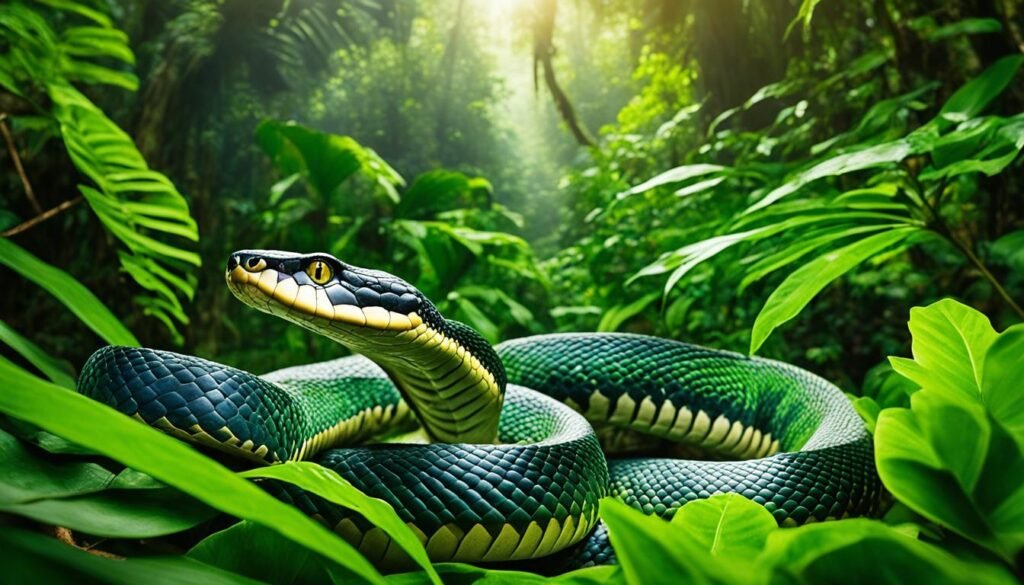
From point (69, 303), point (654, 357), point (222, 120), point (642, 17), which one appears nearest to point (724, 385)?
point (654, 357)

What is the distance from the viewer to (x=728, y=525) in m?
0.67

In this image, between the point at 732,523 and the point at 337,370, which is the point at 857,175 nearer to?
the point at 337,370

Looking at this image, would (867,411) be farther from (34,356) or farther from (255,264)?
(34,356)

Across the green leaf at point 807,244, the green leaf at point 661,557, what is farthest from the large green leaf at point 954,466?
the green leaf at point 807,244

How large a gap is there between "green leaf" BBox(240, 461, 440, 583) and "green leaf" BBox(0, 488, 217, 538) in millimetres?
106

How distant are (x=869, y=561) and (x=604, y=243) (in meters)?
4.10

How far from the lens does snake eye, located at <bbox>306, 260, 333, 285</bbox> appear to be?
1272 millimetres

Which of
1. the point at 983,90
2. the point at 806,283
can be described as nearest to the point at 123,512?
the point at 806,283

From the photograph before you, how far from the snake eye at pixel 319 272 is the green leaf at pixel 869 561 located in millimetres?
1015

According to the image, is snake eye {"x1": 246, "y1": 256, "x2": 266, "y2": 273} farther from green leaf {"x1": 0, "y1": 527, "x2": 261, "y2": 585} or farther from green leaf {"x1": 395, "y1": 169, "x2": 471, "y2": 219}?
green leaf {"x1": 395, "y1": 169, "x2": 471, "y2": 219}

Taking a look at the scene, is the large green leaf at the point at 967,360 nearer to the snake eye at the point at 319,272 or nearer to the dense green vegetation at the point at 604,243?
the dense green vegetation at the point at 604,243

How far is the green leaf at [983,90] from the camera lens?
1.57 meters

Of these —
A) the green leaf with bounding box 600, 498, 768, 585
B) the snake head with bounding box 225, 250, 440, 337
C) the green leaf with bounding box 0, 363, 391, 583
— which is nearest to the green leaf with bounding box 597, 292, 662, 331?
the snake head with bounding box 225, 250, 440, 337

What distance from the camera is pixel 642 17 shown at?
565cm
